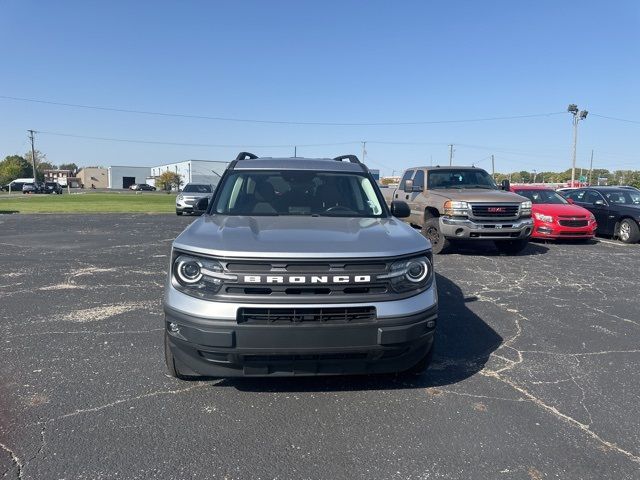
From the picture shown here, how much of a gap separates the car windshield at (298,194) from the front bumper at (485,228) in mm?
5379

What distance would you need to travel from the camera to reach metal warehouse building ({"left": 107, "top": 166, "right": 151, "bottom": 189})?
116 m

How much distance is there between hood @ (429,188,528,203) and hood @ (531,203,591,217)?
9.23ft

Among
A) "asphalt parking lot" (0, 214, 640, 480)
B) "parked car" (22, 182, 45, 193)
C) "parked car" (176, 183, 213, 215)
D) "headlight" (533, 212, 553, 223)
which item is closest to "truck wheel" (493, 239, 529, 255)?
"headlight" (533, 212, 553, 223)

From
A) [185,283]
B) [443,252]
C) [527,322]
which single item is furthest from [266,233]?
[443,252]

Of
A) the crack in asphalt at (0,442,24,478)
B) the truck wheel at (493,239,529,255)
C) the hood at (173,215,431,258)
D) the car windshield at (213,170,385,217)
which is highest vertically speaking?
the car windshield at (213,170,385,217)

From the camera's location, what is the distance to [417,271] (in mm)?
3379

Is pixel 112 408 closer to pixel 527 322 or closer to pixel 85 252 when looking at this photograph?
pixel 527 322

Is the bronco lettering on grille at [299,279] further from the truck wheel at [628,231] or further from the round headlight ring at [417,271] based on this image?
the truck wheel at [628,231]

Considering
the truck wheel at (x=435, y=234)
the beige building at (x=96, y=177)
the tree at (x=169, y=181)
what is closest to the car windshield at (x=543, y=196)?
the truck wheel at (x=435, y=234)

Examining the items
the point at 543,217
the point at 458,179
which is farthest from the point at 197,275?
the point at 543,217

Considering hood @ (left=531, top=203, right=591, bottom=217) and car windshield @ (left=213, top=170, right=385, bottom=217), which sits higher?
car windshield @ (left=213, top=170, right=385, bottom=217)

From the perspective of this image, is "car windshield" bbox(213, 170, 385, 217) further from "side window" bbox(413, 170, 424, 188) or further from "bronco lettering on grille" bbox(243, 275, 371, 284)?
"side window" bbox(413, 170, 424, 188)

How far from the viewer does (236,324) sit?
3021 mm

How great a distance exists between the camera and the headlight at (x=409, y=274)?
10.6 feet
